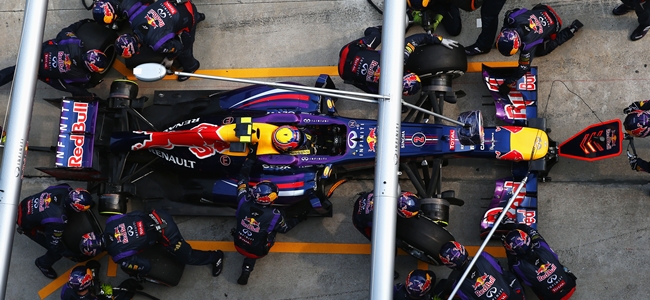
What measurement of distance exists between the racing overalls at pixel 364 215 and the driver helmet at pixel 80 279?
11.2 ft

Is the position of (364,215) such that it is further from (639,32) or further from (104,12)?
(639,32)

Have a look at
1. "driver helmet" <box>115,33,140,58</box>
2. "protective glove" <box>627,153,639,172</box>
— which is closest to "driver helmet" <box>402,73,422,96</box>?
"protective glove" <box>627,153,639,172</box>

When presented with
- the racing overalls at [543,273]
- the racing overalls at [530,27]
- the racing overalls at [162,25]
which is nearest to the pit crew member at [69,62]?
the racing overalls at [162,25]

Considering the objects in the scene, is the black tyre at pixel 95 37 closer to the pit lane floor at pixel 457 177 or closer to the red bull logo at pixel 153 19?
the pit lane floor at pixel 457 177

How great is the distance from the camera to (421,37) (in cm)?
933

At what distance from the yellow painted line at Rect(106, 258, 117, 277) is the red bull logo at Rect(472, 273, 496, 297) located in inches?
197

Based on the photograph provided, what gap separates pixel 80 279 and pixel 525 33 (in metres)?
6.37

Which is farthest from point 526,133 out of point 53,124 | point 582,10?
point 53,124

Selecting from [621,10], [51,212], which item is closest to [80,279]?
[51,212]

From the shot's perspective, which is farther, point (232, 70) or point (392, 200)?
point (232, 70)

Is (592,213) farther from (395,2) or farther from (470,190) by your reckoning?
(395,2)

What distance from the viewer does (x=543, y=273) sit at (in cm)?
855

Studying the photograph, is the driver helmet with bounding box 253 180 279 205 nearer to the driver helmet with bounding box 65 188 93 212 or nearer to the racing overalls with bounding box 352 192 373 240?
the racing overalls with bounding box 352 192 373 240

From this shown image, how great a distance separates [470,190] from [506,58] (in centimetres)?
195
